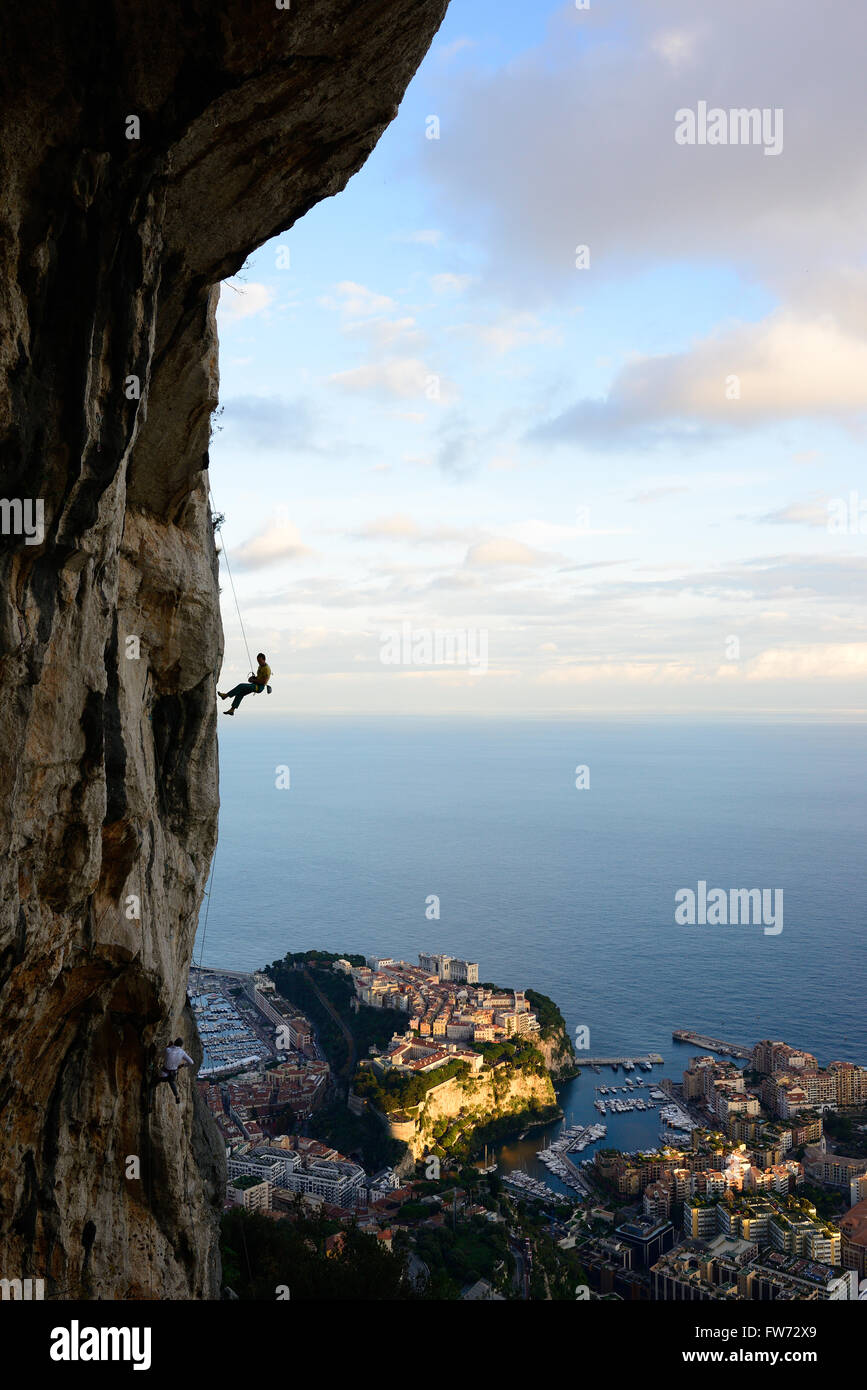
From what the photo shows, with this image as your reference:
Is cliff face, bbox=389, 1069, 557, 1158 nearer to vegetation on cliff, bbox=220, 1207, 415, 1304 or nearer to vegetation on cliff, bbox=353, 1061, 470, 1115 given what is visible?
vegetation on cliff, bbox=353, 1061, 470, 1115

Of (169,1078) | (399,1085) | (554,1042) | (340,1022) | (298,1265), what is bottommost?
(554,1042)

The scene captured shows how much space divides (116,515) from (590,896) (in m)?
60.6

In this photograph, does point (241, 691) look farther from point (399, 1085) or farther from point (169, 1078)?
point (399, 1085)

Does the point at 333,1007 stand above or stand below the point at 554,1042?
above

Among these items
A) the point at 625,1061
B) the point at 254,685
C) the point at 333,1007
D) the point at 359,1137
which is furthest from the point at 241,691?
the point at 625,1061

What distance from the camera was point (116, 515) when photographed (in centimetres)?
516

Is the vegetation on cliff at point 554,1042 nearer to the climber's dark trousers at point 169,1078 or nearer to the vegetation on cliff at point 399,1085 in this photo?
the vegetation on cliff at point 399,1085

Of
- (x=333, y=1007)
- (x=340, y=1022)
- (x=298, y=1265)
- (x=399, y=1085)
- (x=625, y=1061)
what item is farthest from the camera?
(x=333, y=1007)

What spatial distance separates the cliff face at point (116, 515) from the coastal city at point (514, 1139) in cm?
612

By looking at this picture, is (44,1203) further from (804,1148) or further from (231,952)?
(231,952)

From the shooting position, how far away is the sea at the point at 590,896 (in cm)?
3928

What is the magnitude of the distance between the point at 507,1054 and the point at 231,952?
24.6m
